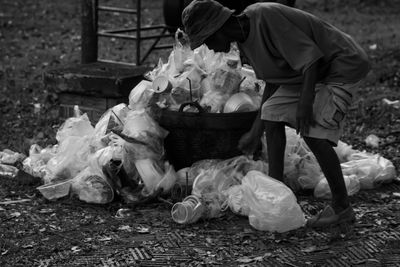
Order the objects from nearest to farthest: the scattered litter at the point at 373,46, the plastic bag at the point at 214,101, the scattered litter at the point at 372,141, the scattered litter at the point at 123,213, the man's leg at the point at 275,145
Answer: the man's leg at the point at 275,145
the scattered litter at the point at 123,213
the plastic bag at the point at 214,101
the scattered litter at the point at 372,141
the scattered litter at the point at 373,46

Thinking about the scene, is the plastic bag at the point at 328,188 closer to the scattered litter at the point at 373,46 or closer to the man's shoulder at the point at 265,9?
the man's shoulder at the point at 265,9

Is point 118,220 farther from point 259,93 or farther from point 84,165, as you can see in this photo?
point 259,93

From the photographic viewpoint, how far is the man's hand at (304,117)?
4402 millimetres

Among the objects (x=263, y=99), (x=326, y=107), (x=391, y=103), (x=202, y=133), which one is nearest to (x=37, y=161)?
(x=202, y=133)

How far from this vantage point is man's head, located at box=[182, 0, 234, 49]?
4484 millimetres

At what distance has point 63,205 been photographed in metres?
5.25

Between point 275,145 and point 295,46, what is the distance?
70cm

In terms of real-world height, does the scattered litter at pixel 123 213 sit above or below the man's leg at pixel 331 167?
below

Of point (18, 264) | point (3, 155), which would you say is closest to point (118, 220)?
point (18, 264)

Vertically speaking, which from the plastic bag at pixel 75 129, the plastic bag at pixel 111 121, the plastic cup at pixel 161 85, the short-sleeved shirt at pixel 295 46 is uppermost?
the short-sleeved shirt at pixel 295 46

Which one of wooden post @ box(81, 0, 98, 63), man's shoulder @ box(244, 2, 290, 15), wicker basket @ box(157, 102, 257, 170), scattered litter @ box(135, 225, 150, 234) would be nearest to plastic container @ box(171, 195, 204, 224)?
scattered litter @ box(135, 225, 150, 234)

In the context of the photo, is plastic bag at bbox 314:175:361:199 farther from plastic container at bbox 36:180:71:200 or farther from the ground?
plastic container at bbox 36:180:71:200

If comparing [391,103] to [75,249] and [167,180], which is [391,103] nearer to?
[167,180]

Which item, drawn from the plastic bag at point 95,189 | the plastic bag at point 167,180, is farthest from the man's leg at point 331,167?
the plastic bag at point 95,189
